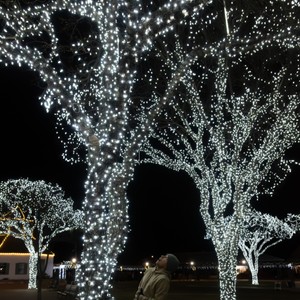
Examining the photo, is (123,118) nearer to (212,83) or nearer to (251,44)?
(251,44)

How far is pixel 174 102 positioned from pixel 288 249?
204 ft

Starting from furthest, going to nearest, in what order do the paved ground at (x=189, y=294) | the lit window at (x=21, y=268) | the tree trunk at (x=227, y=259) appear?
the lit window at (x=21, y=268) < the paved ground at (x=189, y=294) < the tree trunk at (x=227, y=259)

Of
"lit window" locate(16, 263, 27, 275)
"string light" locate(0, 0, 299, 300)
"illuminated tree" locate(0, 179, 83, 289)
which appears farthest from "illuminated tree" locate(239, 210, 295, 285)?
"string light" locate(0, 0, 299, 300)

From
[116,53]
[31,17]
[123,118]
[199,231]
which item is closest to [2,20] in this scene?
[31,17]

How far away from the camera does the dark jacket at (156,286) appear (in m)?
5.82

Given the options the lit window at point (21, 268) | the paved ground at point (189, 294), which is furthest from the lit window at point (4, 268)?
the paved ground at point (189, 294)

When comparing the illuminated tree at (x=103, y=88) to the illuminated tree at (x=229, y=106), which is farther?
the illuminated tree at (x=229, y=106)

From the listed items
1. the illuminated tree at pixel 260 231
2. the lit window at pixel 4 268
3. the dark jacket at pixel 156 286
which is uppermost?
the illuminated tree at pixel 260 231

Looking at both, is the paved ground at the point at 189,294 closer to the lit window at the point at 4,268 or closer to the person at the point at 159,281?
the lit window at the point at 4,268

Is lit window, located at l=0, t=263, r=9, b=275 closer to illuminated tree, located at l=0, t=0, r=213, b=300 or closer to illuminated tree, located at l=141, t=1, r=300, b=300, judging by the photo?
illuminated tree, located at l=141, t=1, r=300, b=300

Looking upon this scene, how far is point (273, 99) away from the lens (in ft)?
49.2

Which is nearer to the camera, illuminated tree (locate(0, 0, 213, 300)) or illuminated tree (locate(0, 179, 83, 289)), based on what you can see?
illuminated tree (locate(0, 0, 213, 300))

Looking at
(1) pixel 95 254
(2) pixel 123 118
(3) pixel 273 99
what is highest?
(3) pixel 273 99

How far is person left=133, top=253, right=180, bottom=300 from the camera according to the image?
5.84 metres
